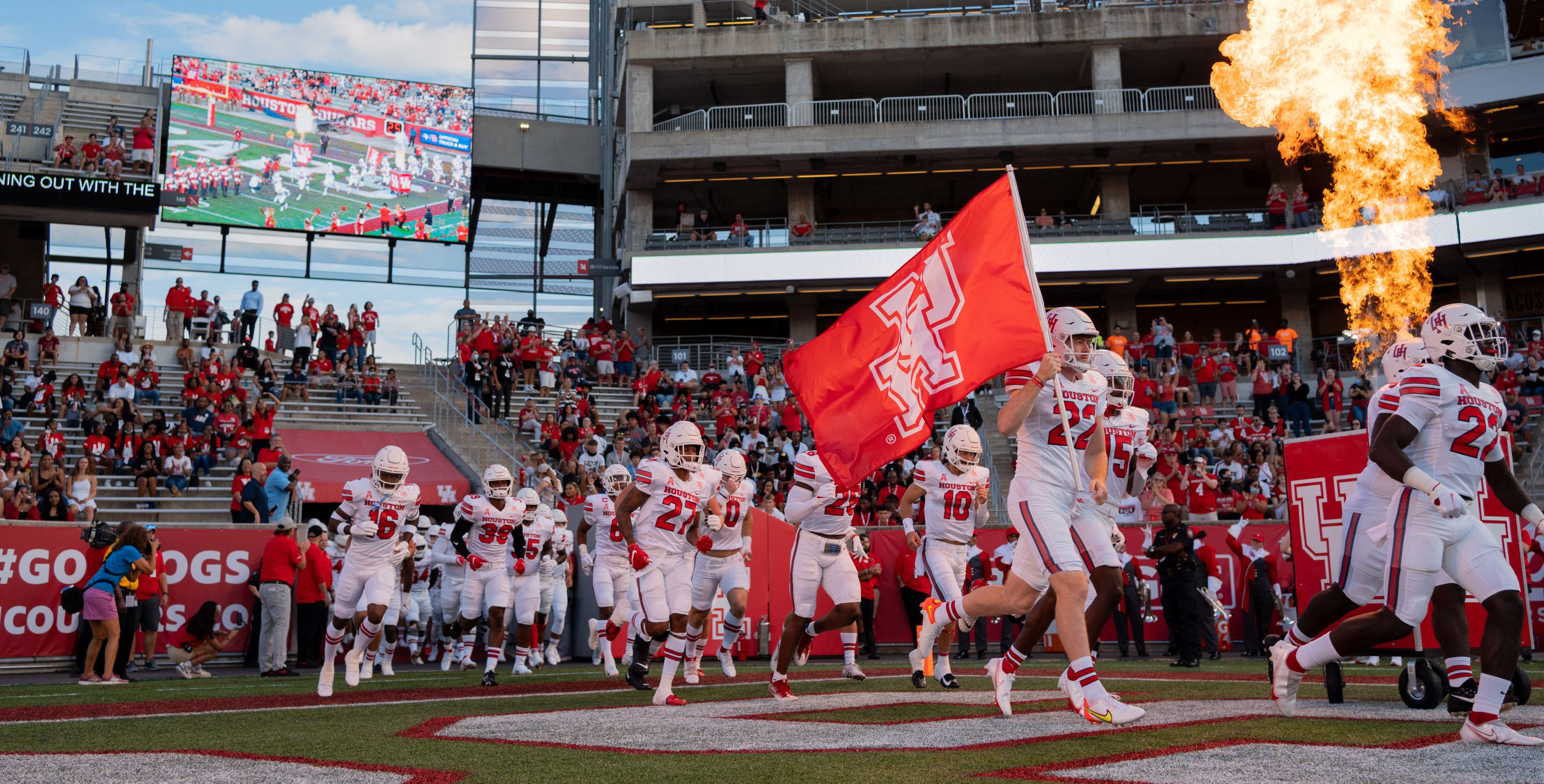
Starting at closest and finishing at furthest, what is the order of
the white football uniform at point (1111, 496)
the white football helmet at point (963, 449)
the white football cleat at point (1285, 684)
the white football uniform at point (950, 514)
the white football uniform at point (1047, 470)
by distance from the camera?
the white football cleat at point (1285, 684) → the white football uniform at point (1047, 470) → the white football uniform at point (1111, 496) → the white football helmet at point (963, 449) → the white football uniform at point (950, 514)

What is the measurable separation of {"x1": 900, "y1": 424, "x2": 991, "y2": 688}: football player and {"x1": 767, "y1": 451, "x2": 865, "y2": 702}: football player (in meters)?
0.87

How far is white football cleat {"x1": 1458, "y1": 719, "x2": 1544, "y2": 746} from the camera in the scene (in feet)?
20.2

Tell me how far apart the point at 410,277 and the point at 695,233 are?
32.1ft

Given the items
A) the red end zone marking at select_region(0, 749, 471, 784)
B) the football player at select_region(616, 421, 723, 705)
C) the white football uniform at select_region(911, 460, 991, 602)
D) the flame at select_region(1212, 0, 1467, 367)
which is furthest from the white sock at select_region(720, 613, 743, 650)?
the flame at select_region(1212, 0, 1467, 367)

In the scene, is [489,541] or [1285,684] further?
[489,541]

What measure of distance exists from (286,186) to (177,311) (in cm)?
884

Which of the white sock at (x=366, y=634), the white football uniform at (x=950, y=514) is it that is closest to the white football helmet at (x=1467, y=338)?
the white football uniform at (x=950, y=514)

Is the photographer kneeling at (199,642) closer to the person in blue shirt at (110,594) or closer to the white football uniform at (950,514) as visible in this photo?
the person in blue shirt at (110,594)

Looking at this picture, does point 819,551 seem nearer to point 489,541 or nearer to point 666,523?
point 666,523

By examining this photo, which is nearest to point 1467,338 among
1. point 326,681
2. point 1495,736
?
point 1495,736

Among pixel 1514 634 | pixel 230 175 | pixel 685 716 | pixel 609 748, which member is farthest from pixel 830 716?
pixel 230 175

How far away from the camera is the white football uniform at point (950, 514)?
11.9 m

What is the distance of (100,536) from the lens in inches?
563

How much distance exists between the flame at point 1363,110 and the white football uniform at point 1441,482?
62.9ft
